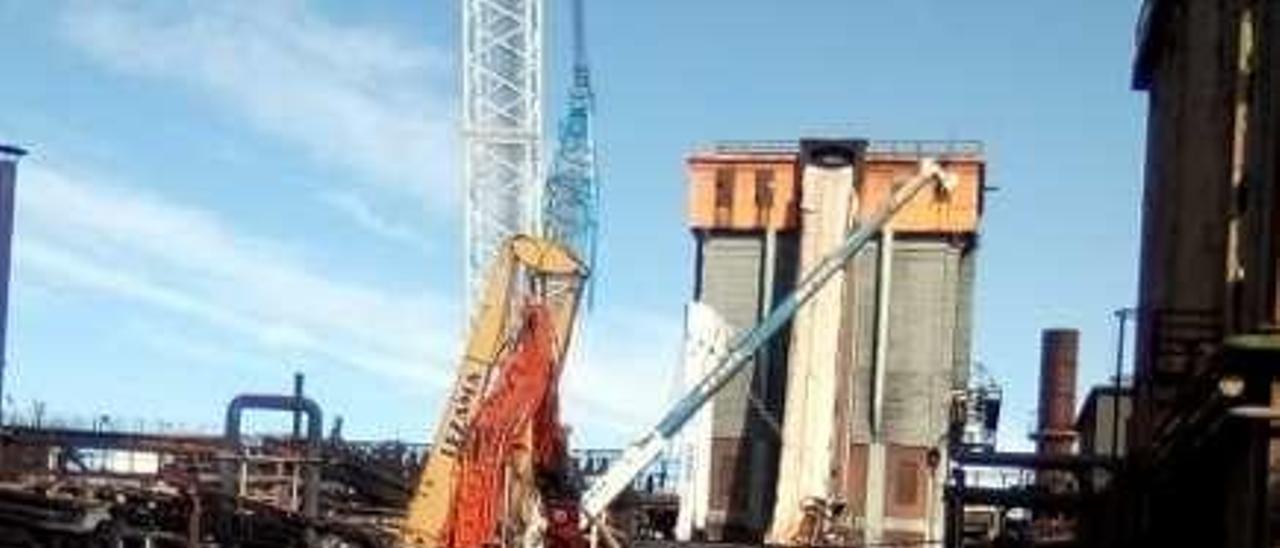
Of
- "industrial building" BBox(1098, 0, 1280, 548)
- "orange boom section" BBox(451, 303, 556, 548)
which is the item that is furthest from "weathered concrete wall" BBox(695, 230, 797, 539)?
"orange boom section" BBox(451, 303, 556, 548)

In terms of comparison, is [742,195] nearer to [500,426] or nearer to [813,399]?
[813,399]

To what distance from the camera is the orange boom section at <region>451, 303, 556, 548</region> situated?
132ft

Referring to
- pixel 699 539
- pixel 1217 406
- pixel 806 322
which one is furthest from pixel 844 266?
pixel 1217 406

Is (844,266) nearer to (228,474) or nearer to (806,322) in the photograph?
(806,322)

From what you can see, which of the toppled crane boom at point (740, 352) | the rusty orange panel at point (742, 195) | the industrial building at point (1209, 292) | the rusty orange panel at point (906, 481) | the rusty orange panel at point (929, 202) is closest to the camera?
the industrial building at point (1209, 292)

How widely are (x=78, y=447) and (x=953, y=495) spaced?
18.9 meters

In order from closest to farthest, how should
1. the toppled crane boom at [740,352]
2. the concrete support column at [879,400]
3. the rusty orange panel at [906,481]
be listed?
the toppled crane boom at [740,352] < the concrete support column at [879,400] < the rusty orange panel at [906,481]

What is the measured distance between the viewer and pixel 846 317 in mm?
79688

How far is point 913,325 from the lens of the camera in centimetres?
8025

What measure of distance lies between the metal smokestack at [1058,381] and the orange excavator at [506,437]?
36.9 meters

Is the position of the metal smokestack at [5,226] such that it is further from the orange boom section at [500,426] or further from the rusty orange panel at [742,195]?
the rusty orange panel at [742,195]

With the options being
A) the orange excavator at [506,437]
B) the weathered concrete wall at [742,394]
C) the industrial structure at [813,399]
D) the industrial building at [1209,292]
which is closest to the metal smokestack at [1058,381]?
the industrial structure at [813,399]

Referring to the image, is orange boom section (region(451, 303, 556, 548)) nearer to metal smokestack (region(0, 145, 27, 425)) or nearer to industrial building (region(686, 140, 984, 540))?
metal smokestack (region(0, 145, 27, 425))

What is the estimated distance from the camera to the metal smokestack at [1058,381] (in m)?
77.2
